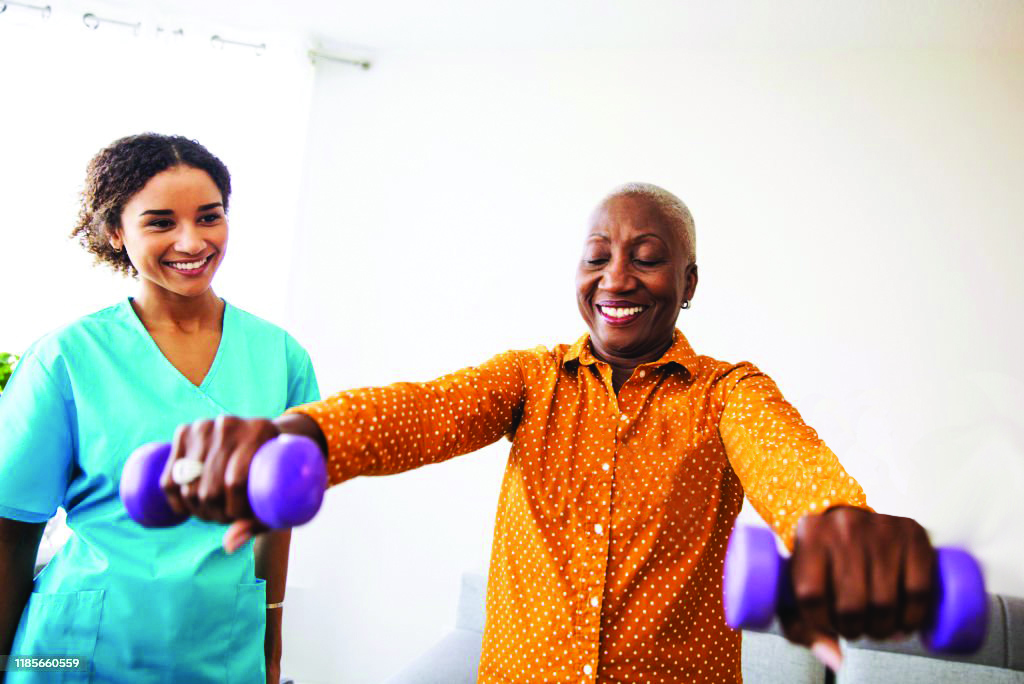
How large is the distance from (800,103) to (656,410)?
2.23 m

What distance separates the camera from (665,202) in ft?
3.61

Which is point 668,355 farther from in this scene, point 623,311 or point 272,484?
point 272,484

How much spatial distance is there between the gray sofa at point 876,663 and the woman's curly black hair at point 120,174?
4.54ft

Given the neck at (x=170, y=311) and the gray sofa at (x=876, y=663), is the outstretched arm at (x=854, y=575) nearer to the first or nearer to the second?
the neck at (x=170, y=311)

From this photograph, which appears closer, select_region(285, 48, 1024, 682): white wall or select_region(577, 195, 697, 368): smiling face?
select_region(577, 195, 697, 368): smiling face

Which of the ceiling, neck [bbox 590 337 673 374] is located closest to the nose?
neck [bbox 590 337 673 374]

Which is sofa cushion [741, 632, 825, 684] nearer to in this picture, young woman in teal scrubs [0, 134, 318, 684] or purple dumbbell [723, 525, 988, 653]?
young woman in teal scrubs [0, 134, 318, 684]

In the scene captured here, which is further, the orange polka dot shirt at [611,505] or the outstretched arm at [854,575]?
the orange polka dot shirt at [611,505]

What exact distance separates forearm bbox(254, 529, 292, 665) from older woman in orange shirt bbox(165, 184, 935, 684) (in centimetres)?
56

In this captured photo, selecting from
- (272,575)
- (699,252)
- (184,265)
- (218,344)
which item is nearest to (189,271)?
(184,265)

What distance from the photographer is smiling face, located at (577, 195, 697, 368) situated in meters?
1.07

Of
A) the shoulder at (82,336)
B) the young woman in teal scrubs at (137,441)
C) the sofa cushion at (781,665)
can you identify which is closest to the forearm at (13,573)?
the young woman in teal scrubs at (137,441)

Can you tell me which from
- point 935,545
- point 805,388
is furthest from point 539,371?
point 805,388

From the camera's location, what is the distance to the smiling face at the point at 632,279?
1.07 m
